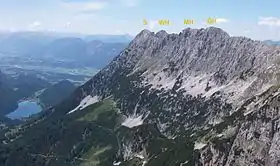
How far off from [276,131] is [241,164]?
68.2ft

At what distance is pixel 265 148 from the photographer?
199000 mm

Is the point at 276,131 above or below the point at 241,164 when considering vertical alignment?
above

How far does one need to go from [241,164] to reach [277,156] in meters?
16.3

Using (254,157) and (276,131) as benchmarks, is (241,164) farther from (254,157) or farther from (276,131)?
(276,131)

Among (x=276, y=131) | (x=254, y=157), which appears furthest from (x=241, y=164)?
(x=276, y=131)

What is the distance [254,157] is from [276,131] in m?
14.9

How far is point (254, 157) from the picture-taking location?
649 feet

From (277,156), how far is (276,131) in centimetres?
1303

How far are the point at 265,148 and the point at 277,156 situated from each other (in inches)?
344

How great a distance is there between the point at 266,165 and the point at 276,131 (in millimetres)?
16239

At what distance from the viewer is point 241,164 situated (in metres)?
200

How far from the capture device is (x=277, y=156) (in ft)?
627
